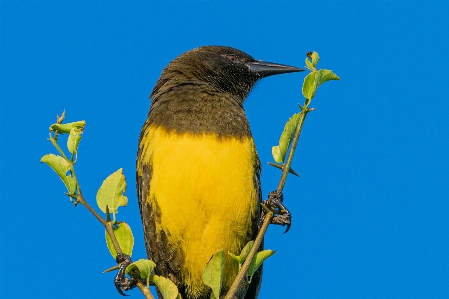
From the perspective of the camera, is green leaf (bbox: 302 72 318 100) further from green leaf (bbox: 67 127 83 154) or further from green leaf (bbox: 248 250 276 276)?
green leaf (bbox: 67 127 83 154)

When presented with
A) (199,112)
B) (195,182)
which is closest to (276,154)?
(195,182)

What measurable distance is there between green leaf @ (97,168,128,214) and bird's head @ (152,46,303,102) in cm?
178

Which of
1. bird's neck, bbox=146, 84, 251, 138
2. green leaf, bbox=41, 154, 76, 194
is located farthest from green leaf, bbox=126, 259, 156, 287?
bird's neck, bbox=146, 84, 251, 138

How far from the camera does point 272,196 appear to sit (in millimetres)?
4402

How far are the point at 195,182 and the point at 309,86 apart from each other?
1.38 metres

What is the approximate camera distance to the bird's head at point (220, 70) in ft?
18.6

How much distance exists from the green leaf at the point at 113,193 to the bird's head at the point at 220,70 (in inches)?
70.2

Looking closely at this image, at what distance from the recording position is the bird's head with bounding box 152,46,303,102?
568 centimetres

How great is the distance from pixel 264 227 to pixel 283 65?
2666mm

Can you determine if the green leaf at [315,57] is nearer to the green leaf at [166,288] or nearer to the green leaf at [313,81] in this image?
the green leaf at [313,81]

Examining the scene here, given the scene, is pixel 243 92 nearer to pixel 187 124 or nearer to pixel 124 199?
pixel 187 124

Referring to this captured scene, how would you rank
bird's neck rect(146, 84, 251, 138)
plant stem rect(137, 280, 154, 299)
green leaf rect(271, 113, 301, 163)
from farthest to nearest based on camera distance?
bird's neck rect(146, 84, 251, 138) → green leaf rect(271, 113, 301, 163) → plant stem rect(137, 280, 154, 299)

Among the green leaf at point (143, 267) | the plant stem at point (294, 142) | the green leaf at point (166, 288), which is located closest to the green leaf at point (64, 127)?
the green leaf at point (143, 267)

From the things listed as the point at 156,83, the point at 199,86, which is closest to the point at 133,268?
the point at 199,86
